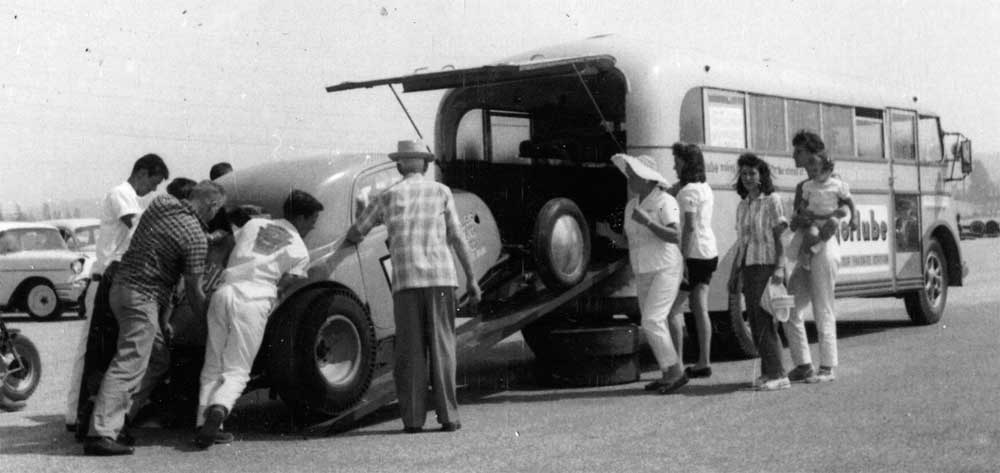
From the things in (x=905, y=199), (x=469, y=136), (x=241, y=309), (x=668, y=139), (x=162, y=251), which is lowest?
(x=241, y=309)

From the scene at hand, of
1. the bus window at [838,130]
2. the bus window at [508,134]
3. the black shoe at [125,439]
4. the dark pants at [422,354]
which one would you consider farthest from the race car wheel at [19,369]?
the bus window at [838,130]

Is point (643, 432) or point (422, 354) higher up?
point (422, 354)

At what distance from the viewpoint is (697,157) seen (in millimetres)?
9695

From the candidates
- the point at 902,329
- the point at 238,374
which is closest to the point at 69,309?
the point at 902,329

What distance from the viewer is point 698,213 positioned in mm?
9695

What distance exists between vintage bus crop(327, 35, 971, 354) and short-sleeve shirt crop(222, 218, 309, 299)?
232 centimetres

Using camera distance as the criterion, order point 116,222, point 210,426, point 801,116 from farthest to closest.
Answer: point 801,116 < point 116,222 < point 210,426

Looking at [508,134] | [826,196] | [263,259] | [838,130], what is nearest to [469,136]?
[508,134]

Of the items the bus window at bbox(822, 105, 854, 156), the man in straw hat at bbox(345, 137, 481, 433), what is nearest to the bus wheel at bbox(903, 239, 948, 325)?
the bus window at bbox(822, 105, 854, 156)

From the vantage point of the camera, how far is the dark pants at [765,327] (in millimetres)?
9211

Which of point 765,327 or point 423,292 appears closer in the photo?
point 423,292

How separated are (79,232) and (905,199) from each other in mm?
16703

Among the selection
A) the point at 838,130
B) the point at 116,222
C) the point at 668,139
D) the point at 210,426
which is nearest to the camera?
the point at 210,426

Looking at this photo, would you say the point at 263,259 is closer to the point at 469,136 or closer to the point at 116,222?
the point at 116,222
